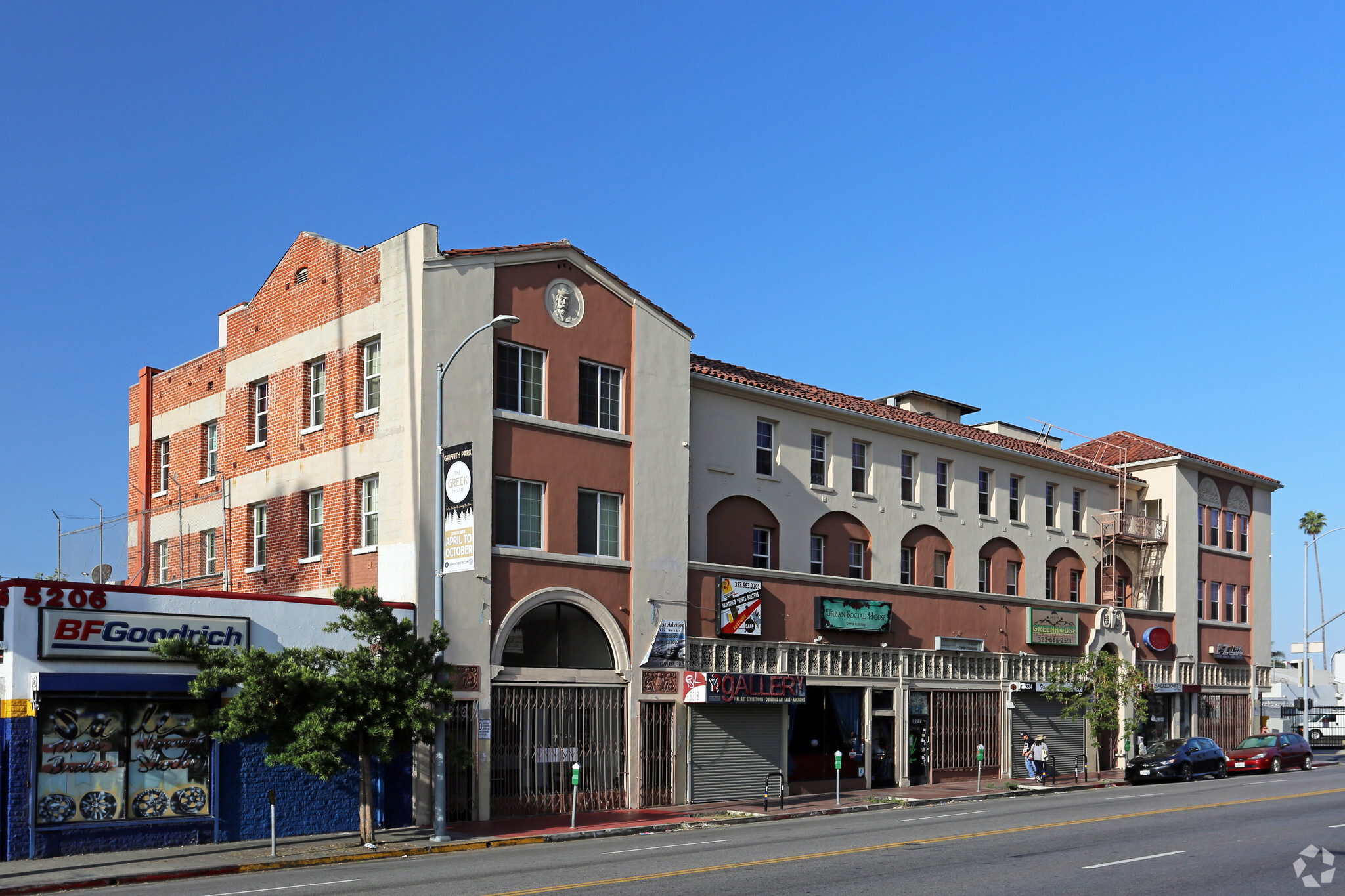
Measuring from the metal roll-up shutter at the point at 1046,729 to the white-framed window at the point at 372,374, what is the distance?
2392 centimetres

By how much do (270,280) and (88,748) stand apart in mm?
13887

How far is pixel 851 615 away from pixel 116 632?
2062 cm

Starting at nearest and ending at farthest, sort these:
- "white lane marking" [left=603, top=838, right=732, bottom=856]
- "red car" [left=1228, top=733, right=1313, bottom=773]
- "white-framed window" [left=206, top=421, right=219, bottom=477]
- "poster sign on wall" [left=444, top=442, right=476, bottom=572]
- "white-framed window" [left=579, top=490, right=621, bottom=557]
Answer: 1. "white lane marking" [left=603, top=838, right=732, bottom=856]
2. "poster sign on wall" [left=444, top=442, right=476, bottom=572]
3. "white-framed window" [left=579, top=490, right=621, bottom=557]
4. "white-framed window" [left=206, top=421, right=219, bottom=477]
5. "red car" [left=1228, top=733, right=1313, bottom=773]

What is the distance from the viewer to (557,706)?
95.2 ft

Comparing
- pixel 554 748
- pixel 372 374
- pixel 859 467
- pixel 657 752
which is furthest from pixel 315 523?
pixel 859 467

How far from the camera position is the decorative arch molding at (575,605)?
27875 mm

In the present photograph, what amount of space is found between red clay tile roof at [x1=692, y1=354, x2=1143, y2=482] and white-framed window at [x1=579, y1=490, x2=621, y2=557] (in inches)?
193

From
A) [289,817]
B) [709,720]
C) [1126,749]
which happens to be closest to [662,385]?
[709,720]

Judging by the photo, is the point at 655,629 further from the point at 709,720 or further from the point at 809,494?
the point at 809,494

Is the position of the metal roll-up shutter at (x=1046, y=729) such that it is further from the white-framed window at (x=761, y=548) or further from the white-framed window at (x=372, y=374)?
the white-framed window at (x=372, y=374)

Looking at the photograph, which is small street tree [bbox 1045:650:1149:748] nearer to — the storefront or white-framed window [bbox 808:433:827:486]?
white-framed window [bbox 808:433:827:486]

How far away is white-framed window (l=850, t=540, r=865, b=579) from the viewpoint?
3825cm

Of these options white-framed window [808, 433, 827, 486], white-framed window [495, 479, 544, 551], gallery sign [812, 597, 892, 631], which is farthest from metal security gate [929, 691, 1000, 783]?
white-framed window [495, 479, 544, 551]

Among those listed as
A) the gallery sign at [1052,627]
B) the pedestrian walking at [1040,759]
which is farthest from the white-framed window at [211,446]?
the gallery sign at [1052,627]
